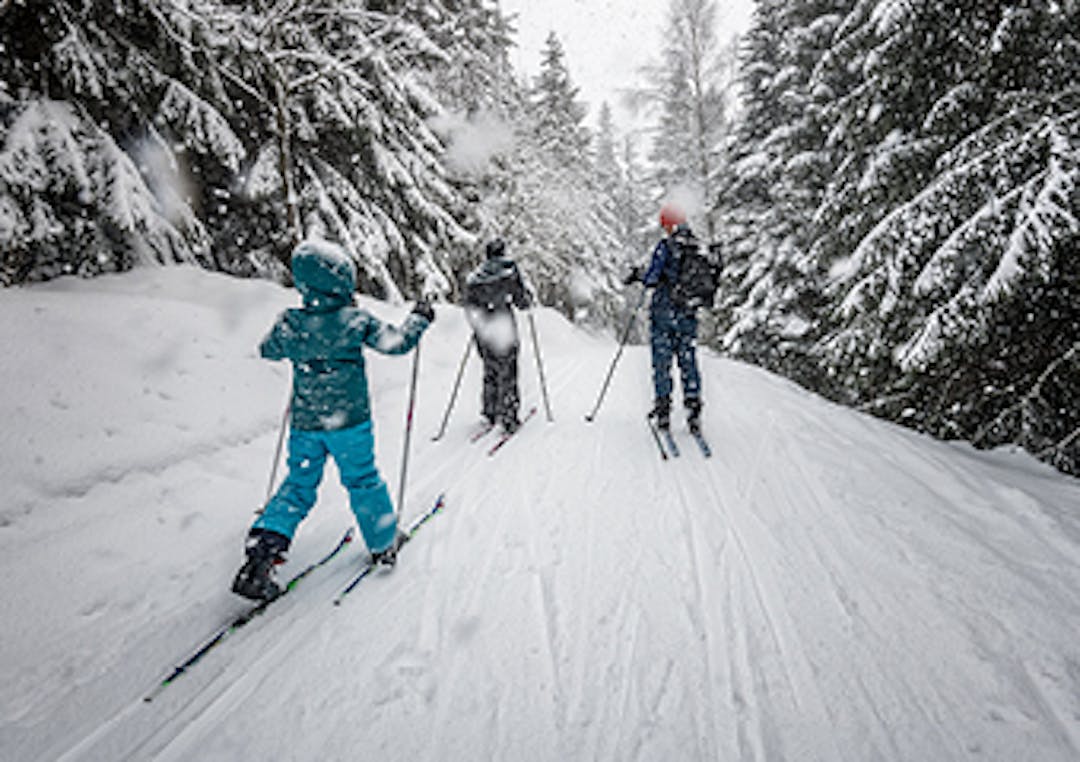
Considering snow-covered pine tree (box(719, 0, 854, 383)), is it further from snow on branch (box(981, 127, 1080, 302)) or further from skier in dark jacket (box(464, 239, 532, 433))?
skier in dark jacket (box(464, 239, 532, 433))

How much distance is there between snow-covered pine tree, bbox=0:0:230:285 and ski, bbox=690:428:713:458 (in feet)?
22.6

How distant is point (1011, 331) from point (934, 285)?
0.88 meters

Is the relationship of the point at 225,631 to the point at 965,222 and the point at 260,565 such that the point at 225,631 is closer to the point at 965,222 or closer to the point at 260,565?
the point at 260,565

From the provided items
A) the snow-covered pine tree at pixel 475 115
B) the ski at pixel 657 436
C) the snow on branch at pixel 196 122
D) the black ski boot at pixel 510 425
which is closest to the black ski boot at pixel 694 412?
the ski at pixel 657 436

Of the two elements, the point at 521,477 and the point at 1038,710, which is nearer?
the point at 1038,710

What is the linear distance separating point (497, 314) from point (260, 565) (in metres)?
3.75

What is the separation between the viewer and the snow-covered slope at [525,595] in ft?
6.08

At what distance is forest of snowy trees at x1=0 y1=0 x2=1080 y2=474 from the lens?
15.3 feet

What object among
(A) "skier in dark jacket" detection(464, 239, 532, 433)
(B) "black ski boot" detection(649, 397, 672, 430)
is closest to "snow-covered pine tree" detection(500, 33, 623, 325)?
(A) "skier in dark jacket" detection(464, 239, 532, 433)

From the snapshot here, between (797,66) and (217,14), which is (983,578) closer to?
(217,14)

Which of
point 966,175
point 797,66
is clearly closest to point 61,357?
point 966,175

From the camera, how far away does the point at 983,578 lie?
255cm

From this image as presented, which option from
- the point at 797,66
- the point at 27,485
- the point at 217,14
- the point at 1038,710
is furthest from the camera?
the point at 797,66

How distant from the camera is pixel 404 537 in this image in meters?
3.23
